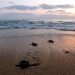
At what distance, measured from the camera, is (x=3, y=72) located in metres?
6.91

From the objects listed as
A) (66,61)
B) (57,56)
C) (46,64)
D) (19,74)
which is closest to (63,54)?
(57,56)

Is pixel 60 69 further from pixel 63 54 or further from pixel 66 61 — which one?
pixel 63 54

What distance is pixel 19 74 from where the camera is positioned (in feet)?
22.0

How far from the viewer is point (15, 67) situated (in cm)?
746

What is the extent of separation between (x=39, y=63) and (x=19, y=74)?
1.54 m

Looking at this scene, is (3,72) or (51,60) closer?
(3,72)

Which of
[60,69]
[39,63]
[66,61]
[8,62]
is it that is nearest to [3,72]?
[8,62]

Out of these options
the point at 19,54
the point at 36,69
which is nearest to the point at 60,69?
the point at 36,69

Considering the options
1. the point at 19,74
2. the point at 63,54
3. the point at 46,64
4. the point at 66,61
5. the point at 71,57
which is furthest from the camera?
the point at 63,54

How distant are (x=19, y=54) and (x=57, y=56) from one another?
2.23 metres

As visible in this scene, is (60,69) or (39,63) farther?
(39,63)

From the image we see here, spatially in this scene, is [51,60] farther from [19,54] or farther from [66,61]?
[19,54]

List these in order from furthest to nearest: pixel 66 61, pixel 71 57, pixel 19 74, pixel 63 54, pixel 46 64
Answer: pixel 63 54 → pixel 71 57 → pixel 66 61 → pixel 46 64 → pixel 19 74

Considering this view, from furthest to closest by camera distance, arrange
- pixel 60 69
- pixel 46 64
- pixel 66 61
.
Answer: pixel 66 61 → pixel 46 64 → pixel 60 69
